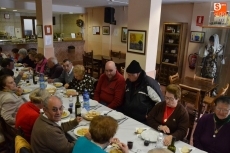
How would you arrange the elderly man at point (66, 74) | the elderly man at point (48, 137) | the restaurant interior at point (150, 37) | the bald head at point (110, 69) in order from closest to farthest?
1. the elderly man at point (48, 137)
2. the bald head at point (110, 69)
3. the elderly man at point (66, 74)
4. the restaurant interior at point (150, 37)

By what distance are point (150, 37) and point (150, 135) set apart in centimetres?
223

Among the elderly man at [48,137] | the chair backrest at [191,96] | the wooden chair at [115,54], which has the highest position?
the wooden chair at [115,54]

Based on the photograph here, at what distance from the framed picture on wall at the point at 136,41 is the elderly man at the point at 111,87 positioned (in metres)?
1.09

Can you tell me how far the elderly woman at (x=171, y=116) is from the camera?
6.48 feet

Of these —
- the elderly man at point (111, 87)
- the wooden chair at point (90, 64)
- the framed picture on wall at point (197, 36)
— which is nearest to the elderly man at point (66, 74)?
the elderly man at point (111, 87)

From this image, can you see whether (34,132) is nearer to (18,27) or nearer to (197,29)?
(197,29)

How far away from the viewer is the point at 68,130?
1.93 meters

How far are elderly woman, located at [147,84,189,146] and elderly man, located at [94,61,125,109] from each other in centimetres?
70

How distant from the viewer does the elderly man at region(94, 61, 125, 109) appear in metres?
2.78

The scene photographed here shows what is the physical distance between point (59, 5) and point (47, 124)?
732 centimetres

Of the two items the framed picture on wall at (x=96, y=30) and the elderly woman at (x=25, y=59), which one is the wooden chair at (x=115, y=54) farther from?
the elderly woman at (x=25, y=59)

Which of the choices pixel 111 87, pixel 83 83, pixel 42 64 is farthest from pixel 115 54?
pixel 111 87

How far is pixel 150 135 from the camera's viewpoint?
1831mm

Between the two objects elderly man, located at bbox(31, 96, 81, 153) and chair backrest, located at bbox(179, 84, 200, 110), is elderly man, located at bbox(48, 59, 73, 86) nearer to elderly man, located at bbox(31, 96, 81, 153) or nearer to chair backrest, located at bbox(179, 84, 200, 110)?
elderly man, located at bbox(31, 96, 81, 153)
